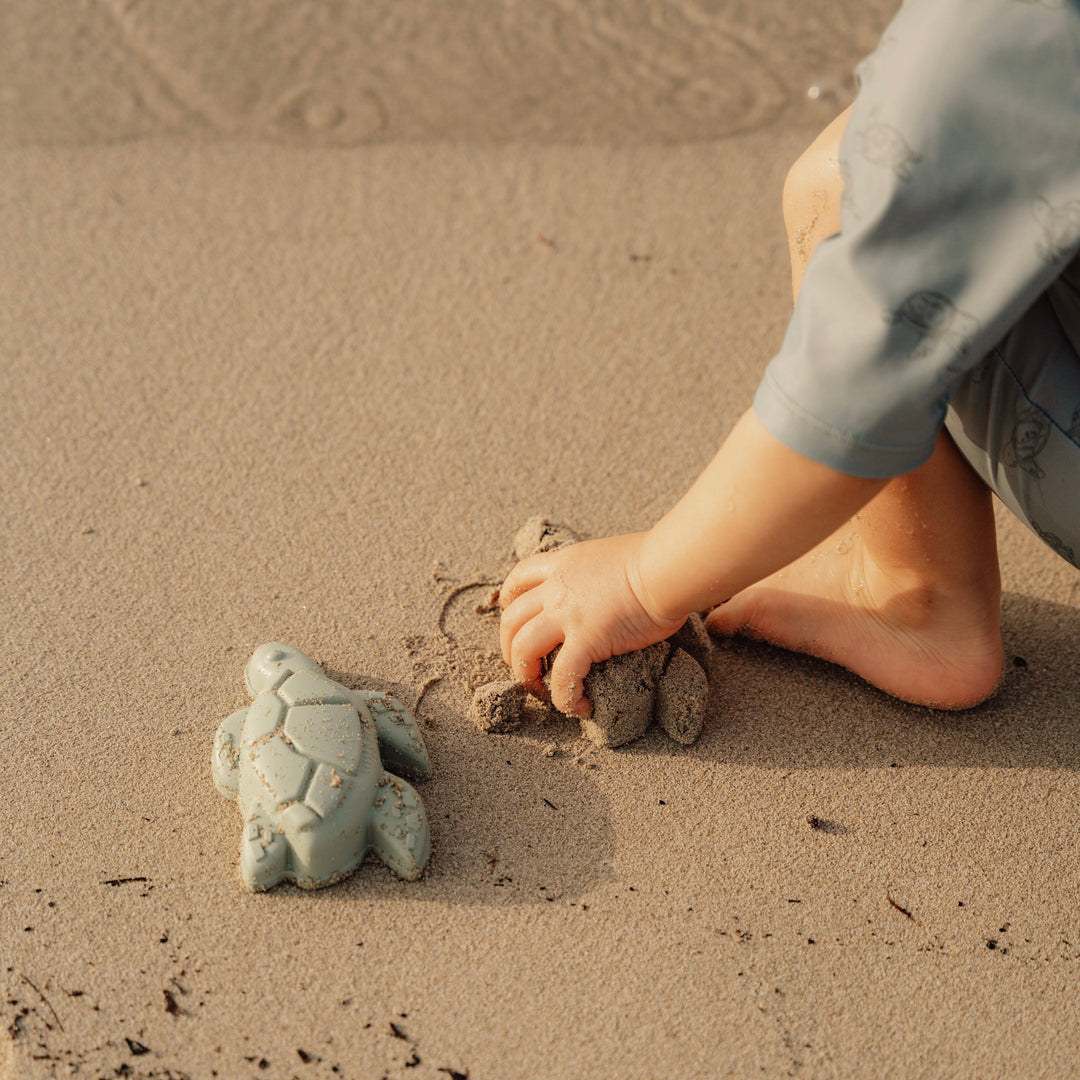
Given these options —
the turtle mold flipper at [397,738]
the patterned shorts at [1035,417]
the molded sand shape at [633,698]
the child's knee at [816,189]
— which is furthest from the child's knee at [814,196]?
the turtle mold flipper at [397,738]

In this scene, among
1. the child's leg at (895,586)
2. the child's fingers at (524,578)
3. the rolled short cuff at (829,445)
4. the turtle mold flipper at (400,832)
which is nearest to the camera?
the rolled short cuff at (829,445)

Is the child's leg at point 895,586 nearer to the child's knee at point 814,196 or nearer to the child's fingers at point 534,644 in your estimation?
the child's knee at point 814,196

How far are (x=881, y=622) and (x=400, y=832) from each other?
842 millimetres

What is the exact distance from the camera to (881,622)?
179 centimetres

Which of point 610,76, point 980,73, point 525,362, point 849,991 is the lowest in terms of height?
point 849,991

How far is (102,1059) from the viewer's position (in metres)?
1.32

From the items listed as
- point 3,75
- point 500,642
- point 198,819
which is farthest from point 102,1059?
point 3,75

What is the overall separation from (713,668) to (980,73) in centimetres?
101

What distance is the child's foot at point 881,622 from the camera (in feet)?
5.68

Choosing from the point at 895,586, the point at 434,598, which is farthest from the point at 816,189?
the point at 434,598

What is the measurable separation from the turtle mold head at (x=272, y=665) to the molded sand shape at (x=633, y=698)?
0.91 feet

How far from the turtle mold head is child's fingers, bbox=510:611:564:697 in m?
0.30

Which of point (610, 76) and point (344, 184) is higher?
point (610, 76)

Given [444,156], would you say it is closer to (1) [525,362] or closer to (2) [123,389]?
(1) [525,362]
